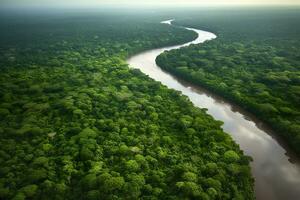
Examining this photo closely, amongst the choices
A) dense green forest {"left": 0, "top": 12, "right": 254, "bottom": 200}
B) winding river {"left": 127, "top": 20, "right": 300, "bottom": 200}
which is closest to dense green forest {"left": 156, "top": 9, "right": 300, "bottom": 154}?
winding river {"left": 127, "top": 20, "right": 300, "bottom": 200}

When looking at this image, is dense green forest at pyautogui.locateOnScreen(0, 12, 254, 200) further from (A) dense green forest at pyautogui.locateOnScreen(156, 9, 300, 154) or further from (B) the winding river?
(A) dense green forest at pyautogui.locateOnScreen(156, 9, 300, 154)

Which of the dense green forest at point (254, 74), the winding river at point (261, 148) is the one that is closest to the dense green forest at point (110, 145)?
the winding river at point (261, 148)

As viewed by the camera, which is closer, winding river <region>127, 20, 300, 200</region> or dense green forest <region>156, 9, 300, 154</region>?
winding river <region>127, 20, 300, 200</region>

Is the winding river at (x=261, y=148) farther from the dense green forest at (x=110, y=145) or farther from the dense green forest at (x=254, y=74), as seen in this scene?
the dense green forest at (x=110, y=145)

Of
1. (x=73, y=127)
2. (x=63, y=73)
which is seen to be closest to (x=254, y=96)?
(x=73, y=127)

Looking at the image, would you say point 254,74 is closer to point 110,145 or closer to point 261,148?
point 261,148
